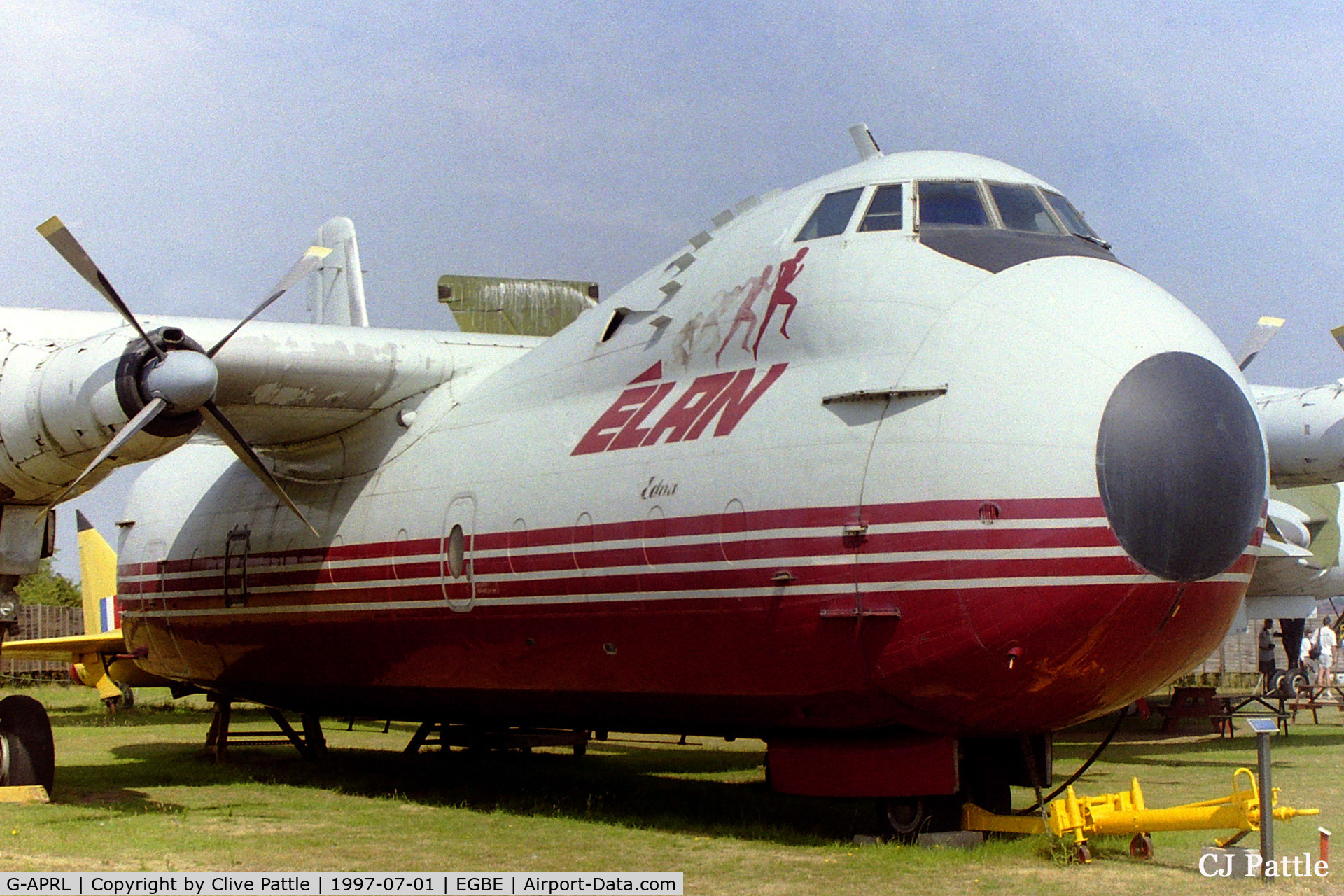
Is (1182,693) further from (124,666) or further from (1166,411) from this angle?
(124,666)

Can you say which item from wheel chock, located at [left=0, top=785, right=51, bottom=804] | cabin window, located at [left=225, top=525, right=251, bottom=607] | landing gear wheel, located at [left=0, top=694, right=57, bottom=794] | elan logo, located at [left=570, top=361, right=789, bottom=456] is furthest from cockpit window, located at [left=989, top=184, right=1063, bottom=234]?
wheel chock, located at [left=0, top=785, right=51, bottom=804]

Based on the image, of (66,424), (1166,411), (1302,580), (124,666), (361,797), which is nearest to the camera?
(1166,411)

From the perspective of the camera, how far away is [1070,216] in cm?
1160

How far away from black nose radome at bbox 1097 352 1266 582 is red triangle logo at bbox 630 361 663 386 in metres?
4.17

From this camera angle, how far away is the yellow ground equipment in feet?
29.6

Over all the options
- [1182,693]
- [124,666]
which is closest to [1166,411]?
[1182,693]

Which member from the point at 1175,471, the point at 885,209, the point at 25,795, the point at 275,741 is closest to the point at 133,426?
the point at 25,795

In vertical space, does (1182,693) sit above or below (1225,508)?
below

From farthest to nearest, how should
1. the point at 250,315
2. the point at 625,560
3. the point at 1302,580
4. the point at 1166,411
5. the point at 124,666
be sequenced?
the point at 124,666 < the point at 1302,580 < the point at 250,315 < the point at 625,560 < the point at 1166,411

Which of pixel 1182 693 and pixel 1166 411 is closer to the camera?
pixel 1166 411

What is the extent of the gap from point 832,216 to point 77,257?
7.31 m

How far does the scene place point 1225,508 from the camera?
30.3ft

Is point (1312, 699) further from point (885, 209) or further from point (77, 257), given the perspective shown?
point (77, 257)

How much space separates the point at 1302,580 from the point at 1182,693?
2.94m
